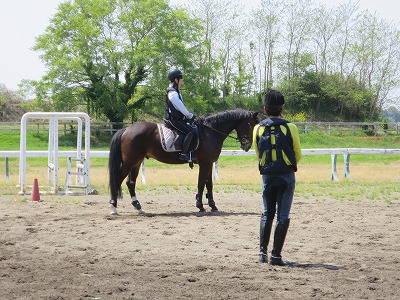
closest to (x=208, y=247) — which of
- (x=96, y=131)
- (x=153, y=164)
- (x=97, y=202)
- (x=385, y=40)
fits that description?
(x=97, y=202)

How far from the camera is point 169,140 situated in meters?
13.1

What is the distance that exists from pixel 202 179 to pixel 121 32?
4116 centimetres

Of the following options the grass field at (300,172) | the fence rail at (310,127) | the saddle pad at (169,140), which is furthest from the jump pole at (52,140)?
the fence rail at (310,127)

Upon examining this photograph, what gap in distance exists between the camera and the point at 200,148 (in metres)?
13.4

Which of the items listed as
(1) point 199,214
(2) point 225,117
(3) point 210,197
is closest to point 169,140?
(2) point 225,117

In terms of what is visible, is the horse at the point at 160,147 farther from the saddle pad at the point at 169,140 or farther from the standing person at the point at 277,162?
the standing person at the point at 277,162

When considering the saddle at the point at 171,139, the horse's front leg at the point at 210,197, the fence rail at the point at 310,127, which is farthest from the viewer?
the fence rail at the point at 310,127

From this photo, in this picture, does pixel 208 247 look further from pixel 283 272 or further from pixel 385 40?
pixel 385 40

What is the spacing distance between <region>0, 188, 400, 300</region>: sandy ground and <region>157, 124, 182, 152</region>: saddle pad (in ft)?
4.37

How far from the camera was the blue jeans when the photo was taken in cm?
759

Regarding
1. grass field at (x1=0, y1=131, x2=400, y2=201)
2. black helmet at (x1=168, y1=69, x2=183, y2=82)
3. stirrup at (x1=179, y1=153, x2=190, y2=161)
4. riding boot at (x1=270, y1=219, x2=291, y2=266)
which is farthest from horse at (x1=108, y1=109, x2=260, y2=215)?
riding boot at (x1=270, y1=219, x2=291, y2=266)

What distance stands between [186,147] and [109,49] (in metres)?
38.9

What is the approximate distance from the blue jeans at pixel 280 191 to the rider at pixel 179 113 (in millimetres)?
5185

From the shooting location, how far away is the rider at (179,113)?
12.7 meters
